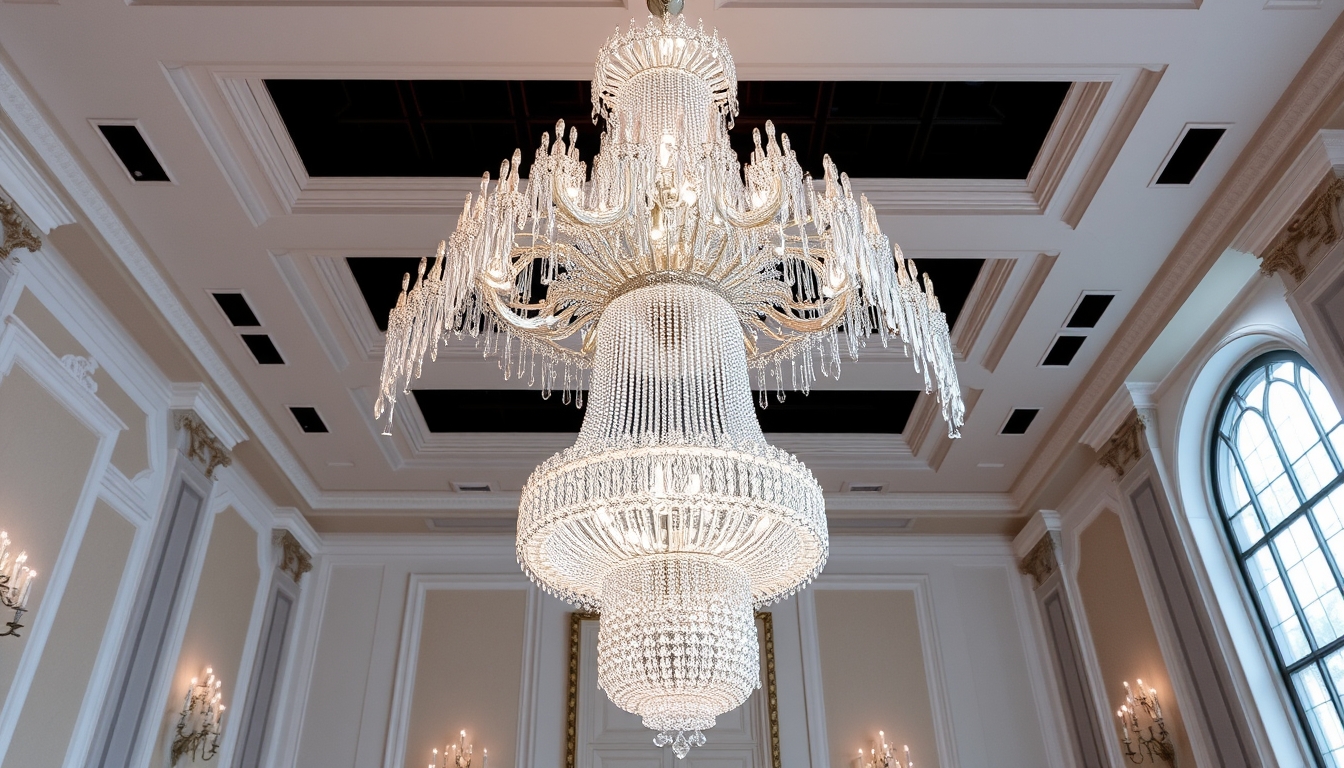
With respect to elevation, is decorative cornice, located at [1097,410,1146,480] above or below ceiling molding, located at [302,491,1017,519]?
below

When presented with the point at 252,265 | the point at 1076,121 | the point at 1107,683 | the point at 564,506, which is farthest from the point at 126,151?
the point at 1107,683

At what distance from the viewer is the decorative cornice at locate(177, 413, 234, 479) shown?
693 centimetres

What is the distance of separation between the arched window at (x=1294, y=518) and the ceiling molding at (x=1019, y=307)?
1.50m

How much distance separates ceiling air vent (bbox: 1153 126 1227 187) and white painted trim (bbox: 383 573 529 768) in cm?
638

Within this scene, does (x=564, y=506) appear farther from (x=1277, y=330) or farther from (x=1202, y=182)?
A: (x=1277, y=330)

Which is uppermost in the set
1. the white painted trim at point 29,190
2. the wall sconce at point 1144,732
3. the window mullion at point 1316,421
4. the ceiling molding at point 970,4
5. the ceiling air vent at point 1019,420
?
the ceiling molding at point 970,4

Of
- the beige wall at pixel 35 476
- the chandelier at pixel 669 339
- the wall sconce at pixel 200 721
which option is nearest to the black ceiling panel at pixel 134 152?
the beige wall at pixel 35 476

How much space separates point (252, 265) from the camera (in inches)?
241

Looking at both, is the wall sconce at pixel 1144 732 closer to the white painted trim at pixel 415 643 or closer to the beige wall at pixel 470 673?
the white painted trim at pixel 415 643

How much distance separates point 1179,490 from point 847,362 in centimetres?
252

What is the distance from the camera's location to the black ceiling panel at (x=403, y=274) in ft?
21.3

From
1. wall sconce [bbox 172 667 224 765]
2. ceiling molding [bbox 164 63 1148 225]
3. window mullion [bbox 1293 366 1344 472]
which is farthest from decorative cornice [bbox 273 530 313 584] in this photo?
window mullion [bbox 1293 366 1344 472]

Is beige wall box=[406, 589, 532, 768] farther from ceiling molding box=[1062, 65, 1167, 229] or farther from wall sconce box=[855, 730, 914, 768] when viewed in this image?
ceiling molding box=[1062, 65, 1167, 229]

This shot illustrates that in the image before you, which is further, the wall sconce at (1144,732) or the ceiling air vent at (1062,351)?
the ceiling air vent at (1062,351)
